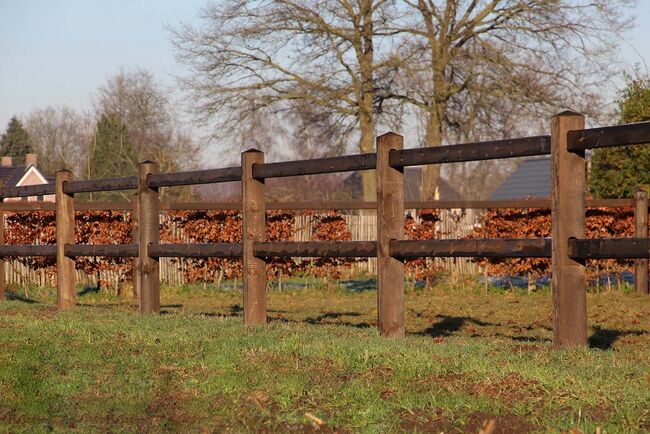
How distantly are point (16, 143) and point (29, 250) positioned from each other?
75.1 metres

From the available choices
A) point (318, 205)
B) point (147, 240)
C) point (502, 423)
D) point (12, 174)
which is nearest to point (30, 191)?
point (147, 240)

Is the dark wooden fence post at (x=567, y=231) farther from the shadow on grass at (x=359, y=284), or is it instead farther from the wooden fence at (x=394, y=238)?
the shadow on grass at (x=359, y=284)

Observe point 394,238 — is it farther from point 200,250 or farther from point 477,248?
point 200,250

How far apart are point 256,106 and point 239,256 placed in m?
23.8

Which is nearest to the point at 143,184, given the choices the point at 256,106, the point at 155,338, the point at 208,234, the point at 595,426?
the point at 155,338

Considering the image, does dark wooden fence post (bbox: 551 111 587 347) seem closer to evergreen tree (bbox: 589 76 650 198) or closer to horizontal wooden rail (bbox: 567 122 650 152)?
horizontal wooden rail (bbox: 567 122 650 152)

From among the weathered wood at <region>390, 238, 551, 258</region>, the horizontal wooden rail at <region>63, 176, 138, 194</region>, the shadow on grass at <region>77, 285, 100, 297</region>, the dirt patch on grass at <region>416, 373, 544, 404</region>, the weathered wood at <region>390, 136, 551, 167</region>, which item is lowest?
the shadow on grass at <region>77, 285, 100, 297</region>

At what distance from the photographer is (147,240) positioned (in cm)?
1059

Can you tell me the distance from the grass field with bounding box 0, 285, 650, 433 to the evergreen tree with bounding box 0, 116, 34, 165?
77.9 metres

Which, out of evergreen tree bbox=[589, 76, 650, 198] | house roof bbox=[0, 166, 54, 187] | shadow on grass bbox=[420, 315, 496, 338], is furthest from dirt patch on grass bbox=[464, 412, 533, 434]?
house roof bbox=[0, 166, 54, 187]

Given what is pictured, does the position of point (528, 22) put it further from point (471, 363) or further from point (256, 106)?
point (471, 363)

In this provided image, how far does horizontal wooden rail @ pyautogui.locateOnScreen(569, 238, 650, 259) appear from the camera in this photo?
21.6ft

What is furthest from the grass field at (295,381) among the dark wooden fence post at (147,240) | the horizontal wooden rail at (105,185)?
the horizontal wooden rail at (105,185)

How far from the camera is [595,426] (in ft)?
15.2
